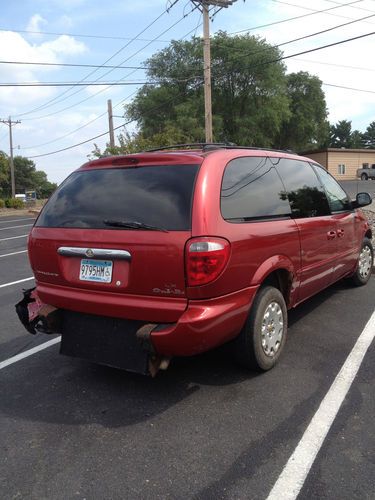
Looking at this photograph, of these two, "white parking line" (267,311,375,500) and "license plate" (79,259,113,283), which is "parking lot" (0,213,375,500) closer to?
"white parking line" (267,311,375,500)

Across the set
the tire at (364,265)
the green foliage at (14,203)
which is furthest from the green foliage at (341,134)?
the tire at (364,265)

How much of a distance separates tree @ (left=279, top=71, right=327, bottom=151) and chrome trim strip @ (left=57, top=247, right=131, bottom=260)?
50579 mm

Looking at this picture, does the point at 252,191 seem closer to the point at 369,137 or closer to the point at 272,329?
the point at 272,329

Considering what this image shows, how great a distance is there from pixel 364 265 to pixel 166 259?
14.1 feet

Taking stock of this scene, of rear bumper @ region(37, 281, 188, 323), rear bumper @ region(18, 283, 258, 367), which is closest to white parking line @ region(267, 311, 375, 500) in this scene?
rear bumper @ region(18, 283, 258, 367)

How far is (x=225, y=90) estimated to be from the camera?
42.0m

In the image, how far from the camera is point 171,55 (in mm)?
42562

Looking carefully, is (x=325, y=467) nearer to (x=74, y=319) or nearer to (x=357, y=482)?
(x=357, y=482)

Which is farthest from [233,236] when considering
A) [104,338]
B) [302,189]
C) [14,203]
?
[14,203]

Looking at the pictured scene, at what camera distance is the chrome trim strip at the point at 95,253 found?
3225mm

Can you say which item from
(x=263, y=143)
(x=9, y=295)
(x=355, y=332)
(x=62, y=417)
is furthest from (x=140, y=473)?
(x=263, y=143)

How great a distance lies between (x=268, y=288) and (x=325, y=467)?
150cm

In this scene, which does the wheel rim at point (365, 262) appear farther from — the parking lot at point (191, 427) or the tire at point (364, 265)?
the parking lot at point (191, 427)

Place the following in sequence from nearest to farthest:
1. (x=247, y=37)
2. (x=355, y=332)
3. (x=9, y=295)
→ (x=355, y=332)
(x=9, y=295)
(x=247, y=37)
